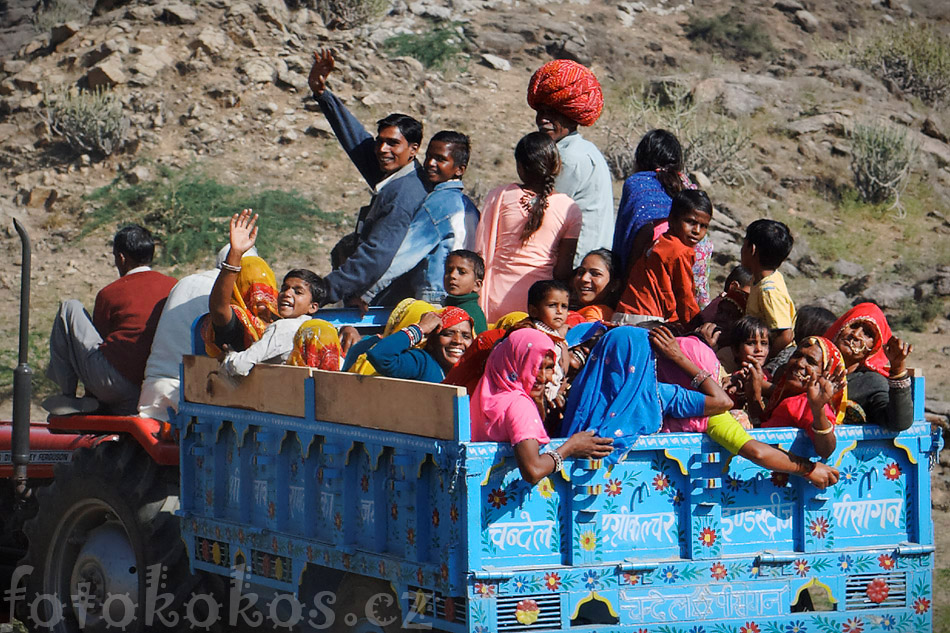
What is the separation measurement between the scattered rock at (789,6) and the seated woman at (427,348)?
22.8 m

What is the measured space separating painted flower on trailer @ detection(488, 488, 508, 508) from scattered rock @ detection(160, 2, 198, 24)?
58.0ft

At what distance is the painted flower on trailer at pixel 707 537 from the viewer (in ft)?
16.5

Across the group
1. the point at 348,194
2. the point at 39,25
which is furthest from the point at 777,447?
the point at 39,25

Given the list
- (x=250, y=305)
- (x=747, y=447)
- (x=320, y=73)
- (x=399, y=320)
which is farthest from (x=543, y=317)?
(x=320, y=73)

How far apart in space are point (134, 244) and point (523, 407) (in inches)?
130

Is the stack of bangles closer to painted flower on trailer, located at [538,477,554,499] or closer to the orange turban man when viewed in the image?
painted flower on trailer, located at [538,477,554,499]

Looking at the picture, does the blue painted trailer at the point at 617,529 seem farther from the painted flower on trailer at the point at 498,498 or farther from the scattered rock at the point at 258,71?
the scattered rock at the point at 258,71

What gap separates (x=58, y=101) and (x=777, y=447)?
1667cm

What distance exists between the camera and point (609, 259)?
6.61m

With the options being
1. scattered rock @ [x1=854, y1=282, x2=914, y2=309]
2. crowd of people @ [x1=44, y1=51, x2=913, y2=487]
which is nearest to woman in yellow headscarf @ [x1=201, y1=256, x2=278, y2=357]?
crowd of people @ [x1=44, y1=51, x2=913, y2=487]

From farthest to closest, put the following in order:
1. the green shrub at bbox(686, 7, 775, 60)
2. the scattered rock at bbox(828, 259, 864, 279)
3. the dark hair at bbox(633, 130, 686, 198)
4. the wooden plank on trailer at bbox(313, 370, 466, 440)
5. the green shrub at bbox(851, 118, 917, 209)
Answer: the green shrub at bbox(686, 7, 775, 60), the green shrub at bbox(851, 118, 917, 209), the scattered rock at bbox(828, 259, 864, 279), the dark hair at bbox(633, 130, 686, 198), the wooden plank on trailer at bbox(313, 370, 466, 440)

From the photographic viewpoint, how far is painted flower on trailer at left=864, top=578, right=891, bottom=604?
5.18 meters

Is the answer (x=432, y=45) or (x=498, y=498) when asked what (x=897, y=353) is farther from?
(x=432, y=45)

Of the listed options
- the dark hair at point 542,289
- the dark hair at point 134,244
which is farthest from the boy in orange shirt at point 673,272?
the dark hair at point 134,244
